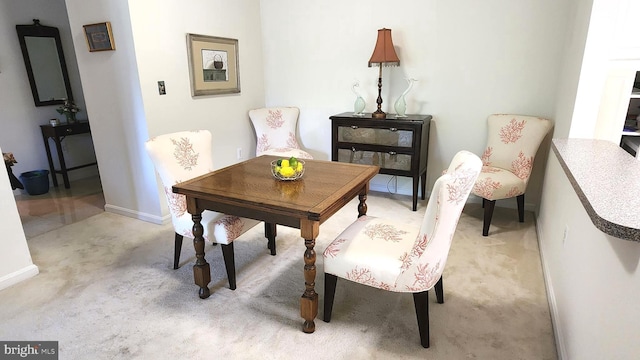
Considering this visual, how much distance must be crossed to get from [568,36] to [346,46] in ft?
6.45

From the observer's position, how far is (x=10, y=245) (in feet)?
7.55

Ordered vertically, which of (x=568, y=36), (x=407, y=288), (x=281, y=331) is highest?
(x=568, y=36)

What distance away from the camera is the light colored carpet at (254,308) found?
1.75 metres

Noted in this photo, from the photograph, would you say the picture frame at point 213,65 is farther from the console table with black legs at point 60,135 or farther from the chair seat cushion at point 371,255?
the chair seat cushion at point 371,255

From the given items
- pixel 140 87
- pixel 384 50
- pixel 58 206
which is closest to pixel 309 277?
pixel 140 87

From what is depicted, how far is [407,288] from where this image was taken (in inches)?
65.4

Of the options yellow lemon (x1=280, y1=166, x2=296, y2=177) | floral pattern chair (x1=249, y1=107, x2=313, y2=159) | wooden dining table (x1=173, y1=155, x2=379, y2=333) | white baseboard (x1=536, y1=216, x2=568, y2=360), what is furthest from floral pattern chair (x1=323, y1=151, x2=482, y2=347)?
floral pattern chair (x1=249, y1=107, x2=313, y2=159)

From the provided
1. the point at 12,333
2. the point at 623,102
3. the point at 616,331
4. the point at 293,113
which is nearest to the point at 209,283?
the point at 12,333

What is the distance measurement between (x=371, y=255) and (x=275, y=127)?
2633 mm

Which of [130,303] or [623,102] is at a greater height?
[623,102]

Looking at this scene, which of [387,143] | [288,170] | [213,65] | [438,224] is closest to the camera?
[438,224]

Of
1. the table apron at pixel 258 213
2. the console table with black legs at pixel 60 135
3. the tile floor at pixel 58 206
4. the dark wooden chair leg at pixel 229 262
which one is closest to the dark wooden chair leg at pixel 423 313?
the table apron at pixel 258 213

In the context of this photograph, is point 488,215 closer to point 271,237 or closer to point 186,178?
point 271,237

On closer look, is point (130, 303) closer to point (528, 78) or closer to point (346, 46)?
point (346, 46)
